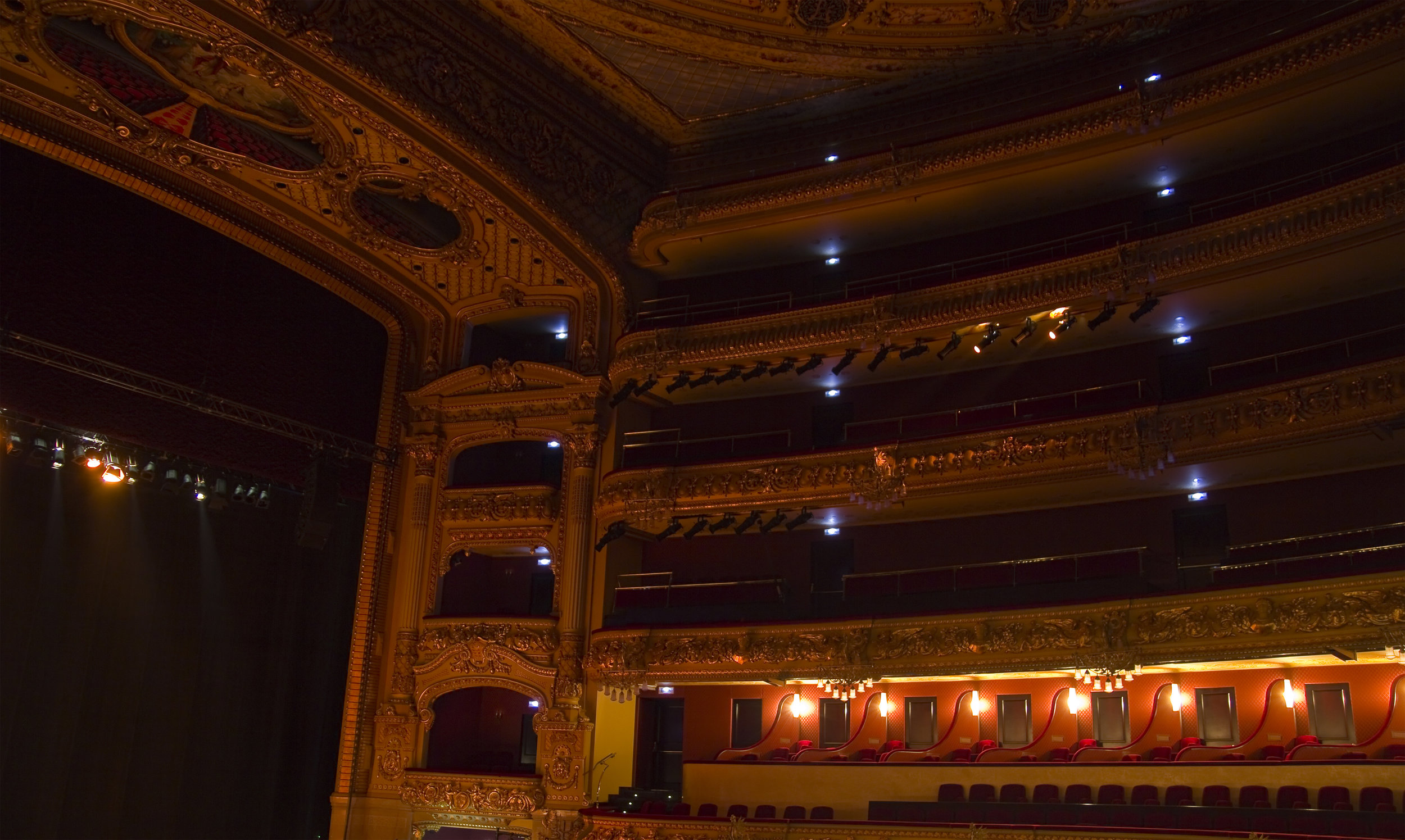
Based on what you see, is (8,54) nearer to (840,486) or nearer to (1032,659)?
(840,486)

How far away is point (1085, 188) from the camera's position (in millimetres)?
20016

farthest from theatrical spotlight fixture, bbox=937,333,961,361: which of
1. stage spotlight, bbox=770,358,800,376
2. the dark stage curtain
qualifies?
the dark stage curtain

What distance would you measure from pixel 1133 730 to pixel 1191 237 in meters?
7.69

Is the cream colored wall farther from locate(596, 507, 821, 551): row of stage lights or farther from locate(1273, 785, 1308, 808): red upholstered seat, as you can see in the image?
locate(1273, 785, 1308, 808): red upholstered seat

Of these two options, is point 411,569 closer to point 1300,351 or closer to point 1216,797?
point 1216,797

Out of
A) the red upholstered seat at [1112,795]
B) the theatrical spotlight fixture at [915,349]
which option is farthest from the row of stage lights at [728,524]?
the red upholstered seat at [1112,795]

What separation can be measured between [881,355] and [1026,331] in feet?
7.97

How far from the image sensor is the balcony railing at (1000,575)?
1736cm

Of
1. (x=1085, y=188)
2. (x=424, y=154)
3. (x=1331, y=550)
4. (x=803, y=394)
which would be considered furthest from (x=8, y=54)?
(x=1331, y=550)

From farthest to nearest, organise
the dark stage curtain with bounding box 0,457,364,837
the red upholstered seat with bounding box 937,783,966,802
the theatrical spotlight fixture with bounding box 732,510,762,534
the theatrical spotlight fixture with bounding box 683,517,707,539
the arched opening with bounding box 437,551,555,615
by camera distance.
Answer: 1. the arched opening with bounding box 437,551,555,615
2. the theatrical spotlight fixture with bounding box 683,517,707,539
3. the theatrical spotlight fixture with bounding box 732,510,762,534
4. the dark stage curtain with bounding box 0,457,364,837
5. the red upholstered seat with bounding box 937,783,966,802

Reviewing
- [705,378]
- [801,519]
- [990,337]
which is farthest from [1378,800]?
[705,378]

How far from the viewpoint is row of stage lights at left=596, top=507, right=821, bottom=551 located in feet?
66.0

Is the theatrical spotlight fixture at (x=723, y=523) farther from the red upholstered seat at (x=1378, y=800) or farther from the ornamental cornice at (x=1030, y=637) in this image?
the red upholstered seat at (x=1378, y=800)

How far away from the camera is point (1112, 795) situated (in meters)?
15.7
